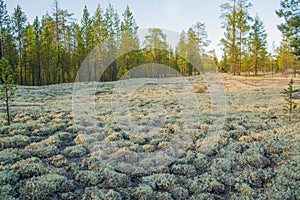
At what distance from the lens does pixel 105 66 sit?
157 feet

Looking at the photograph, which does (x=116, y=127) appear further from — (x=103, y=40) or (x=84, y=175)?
(x=103, y=40)

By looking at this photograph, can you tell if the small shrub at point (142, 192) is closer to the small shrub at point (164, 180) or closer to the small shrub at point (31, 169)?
the small shrub at point (164, 180)

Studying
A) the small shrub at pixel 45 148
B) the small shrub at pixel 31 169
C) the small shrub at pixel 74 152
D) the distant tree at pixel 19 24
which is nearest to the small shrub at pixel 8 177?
the small shrub at pixel 31 169

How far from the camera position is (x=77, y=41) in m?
44.0

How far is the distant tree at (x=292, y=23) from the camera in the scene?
1283cm

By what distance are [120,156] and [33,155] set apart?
263 cm

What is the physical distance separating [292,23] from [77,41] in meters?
40.3

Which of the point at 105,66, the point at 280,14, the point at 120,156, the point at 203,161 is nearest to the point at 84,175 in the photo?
the point at 120,156

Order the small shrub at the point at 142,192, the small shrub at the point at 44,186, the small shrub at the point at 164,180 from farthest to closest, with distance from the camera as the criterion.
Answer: the small shrub at the point at 164,180 → the small shrub at the point at 142,192 → the small shrub at the point at 44,186

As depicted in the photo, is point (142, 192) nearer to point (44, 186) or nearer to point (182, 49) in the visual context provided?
point (44, 186)

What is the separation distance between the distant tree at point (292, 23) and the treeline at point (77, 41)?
77.8ft

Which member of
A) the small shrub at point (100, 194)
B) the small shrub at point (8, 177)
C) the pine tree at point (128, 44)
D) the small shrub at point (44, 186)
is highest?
the pine tree at point (128, 44)

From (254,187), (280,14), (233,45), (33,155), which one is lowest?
(254,187)

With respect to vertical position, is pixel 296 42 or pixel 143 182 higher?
pixel 296 42
